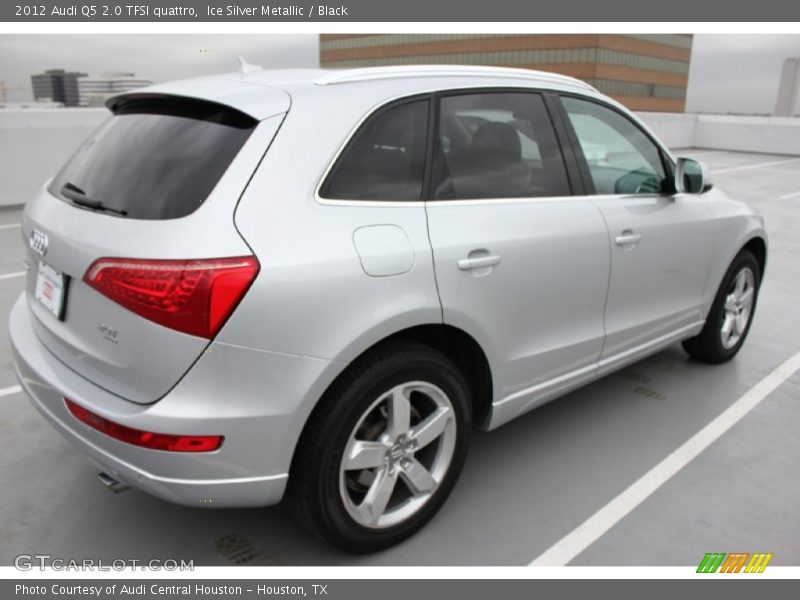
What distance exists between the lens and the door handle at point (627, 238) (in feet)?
10.3

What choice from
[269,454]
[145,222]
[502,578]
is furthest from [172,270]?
→ [502,578]

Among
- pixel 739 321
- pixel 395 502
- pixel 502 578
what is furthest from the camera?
pixel 739 321

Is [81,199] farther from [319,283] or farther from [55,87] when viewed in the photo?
[55,87]

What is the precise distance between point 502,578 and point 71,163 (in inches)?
93.9

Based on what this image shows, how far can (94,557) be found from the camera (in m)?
2.48

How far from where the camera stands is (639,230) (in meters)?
3.27

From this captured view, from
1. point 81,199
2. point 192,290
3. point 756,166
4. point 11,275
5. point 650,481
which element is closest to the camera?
point 192,290

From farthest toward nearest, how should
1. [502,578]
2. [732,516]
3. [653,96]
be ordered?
[653,96], [732,516], [502,578]

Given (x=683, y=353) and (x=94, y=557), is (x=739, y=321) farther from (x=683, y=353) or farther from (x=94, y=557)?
(x=94, y=557)

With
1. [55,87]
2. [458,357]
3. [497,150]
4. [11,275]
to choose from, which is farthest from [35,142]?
[55,87]

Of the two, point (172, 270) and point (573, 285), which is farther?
point (573, 285)

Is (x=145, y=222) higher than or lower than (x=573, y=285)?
higher

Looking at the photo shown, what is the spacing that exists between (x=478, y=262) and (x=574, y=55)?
9827cm

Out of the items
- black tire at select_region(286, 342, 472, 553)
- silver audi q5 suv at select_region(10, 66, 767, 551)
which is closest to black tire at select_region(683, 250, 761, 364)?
silver audi q5 suv at select_region(10, 66, 767, 551)
